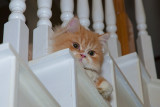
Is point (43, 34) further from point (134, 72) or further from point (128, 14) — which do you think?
point (128, 14)

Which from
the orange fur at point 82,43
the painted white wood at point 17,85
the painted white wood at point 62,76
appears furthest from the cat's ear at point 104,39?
the painted white wood at point 17,85

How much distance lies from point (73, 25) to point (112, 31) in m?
0.49

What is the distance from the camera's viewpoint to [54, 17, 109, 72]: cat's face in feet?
4.03

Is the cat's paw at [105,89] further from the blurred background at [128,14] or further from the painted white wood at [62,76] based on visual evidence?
the blurred background at [128,14]

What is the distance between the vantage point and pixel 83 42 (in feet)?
4.29

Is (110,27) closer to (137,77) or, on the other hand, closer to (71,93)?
(137,77)

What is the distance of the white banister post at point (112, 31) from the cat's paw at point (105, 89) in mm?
440

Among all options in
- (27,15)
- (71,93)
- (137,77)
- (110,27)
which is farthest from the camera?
(27,15)

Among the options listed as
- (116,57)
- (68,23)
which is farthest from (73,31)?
(116,57)

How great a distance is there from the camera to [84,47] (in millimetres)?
1301

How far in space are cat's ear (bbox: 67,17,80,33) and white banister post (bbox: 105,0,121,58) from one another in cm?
41

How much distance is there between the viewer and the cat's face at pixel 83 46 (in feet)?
4.03

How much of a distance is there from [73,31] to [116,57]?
0.40 metres

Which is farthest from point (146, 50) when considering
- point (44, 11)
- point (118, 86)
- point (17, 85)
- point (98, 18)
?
point (17, 85)
